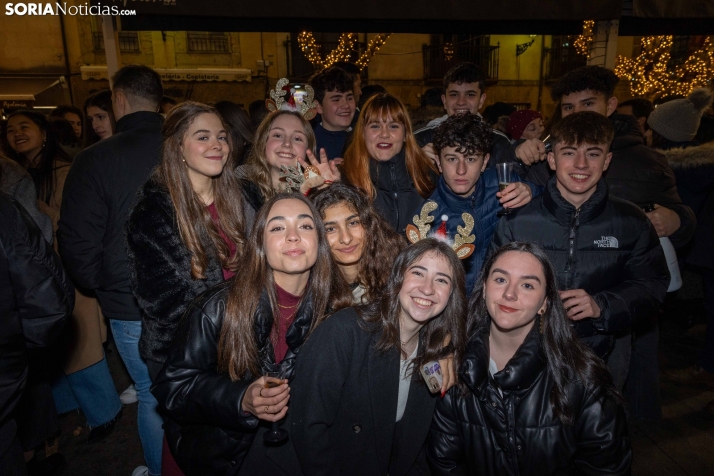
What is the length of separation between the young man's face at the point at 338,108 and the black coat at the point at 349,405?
99.5 inches

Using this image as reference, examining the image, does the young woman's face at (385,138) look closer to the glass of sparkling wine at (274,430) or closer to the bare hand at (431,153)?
the bare hand at (431,153)

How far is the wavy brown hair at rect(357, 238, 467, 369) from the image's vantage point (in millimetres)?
2201

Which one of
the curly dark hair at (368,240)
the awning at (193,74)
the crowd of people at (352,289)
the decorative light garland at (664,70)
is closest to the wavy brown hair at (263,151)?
the crowd of people at (352,289)

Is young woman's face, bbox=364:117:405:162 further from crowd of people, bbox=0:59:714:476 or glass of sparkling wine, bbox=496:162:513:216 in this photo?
glass of sparkling wine, bbox=496:162:513:216

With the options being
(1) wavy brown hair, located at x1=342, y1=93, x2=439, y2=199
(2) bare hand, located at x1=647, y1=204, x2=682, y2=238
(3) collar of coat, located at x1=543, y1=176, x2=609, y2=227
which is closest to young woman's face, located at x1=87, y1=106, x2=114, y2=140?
(1) wavy brown hair, located at x1=342, y1=93, x2=439, y2=199

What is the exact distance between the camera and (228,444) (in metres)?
2.00

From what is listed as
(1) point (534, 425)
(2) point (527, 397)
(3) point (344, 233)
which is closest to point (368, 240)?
(3) point (344, 233)

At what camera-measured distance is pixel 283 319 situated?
87.0 inches

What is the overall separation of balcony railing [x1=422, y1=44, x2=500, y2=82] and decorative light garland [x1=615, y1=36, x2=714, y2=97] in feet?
17.3

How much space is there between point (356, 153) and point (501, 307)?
167cm

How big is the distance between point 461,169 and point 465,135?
23 centimetres

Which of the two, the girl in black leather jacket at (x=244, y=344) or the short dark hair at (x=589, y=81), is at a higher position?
the short dark hair at (x=589, y=81)

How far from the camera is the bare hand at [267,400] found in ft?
5.86

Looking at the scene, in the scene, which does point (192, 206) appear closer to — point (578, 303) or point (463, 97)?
point (578, 303)
